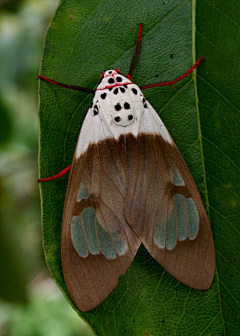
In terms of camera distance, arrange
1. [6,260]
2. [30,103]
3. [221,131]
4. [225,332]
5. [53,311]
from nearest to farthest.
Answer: [225,332], [221,131], [6,260], [30,103], [53,311]

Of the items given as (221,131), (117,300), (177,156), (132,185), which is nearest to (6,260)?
(117,300)

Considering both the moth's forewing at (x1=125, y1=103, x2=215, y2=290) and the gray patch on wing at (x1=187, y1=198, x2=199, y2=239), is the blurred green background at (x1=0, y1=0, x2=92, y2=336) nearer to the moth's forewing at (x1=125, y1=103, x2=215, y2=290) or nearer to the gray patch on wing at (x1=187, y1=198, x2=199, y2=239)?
the moth's forewing at (x1=125, y1=103, x2=215, y2=290)

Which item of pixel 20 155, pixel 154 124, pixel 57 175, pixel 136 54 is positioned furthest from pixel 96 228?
pixel 20 155

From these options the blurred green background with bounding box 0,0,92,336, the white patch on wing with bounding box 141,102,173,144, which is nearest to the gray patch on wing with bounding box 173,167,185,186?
the white patch on wing with bounding box 141,102,173,144

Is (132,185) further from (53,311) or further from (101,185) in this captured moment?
(53,311)

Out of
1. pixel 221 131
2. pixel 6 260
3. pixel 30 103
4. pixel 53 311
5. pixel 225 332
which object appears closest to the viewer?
pixel 225 332

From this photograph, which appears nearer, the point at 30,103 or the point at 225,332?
the point at 225,332

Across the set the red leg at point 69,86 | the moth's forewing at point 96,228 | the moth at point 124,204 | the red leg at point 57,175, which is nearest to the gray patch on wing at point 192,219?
the moth at point 124,204
